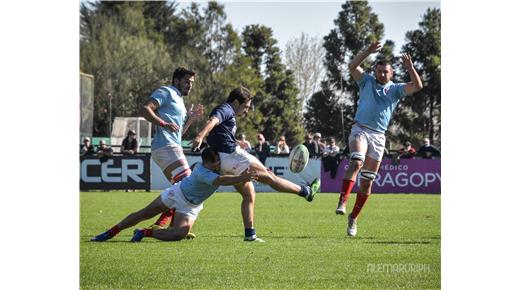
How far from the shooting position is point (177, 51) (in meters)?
30.6

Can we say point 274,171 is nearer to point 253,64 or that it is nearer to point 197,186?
point 253,64

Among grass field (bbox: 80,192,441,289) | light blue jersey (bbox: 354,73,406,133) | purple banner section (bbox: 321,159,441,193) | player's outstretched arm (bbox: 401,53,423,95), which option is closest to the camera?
grass field (bbox: 80,192,441,289)

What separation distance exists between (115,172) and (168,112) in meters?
12.2

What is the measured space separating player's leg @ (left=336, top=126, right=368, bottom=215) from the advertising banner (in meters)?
12.4

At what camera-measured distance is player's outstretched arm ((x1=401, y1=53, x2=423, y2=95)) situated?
9900 millimetres

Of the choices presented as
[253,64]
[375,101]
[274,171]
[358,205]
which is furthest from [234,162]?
[253,64]

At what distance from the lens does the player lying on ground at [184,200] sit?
922 centimetres

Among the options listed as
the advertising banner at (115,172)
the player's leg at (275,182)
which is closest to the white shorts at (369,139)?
the player's leg at (275,182)

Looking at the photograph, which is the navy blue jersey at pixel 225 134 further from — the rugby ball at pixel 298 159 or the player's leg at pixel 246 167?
the rugby ball at pixel 298 159

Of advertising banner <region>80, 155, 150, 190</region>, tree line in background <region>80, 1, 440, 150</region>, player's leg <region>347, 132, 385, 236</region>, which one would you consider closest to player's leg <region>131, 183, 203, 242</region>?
player's leg <region>347, 132, 385, 236</region>

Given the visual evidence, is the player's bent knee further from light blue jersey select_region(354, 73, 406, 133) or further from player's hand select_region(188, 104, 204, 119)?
player's hand select_region(188, 104, 204, 119)
